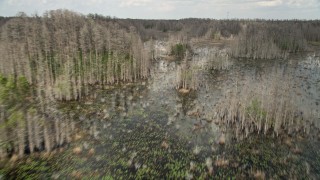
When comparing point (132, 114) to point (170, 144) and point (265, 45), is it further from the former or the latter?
point (265, 45)

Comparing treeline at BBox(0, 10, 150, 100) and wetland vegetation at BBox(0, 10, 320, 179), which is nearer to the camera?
wetland vegetation at BBox(0, 10, 320, 179)

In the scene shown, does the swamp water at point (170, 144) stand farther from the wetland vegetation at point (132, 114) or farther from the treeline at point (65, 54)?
the treeline at point (65, 54)

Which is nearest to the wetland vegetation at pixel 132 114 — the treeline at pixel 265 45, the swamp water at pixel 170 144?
the swamp water at pixel 170 144

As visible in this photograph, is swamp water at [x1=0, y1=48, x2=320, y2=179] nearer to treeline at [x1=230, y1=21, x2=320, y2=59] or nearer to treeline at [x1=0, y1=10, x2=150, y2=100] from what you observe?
treeline at [x1=0, y1=10, x2=150, y2=100]

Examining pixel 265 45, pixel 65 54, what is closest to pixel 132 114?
pixel 65 54

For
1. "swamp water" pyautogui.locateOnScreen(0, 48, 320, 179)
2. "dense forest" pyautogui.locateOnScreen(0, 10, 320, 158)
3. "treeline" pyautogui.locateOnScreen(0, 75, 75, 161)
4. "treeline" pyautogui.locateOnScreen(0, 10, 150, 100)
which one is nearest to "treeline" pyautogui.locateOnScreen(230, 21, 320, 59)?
"swamp water" pyautogui.locateOnScreen(0, 48, 320, 179)

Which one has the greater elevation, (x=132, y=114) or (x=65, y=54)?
(x=65, y=54)
